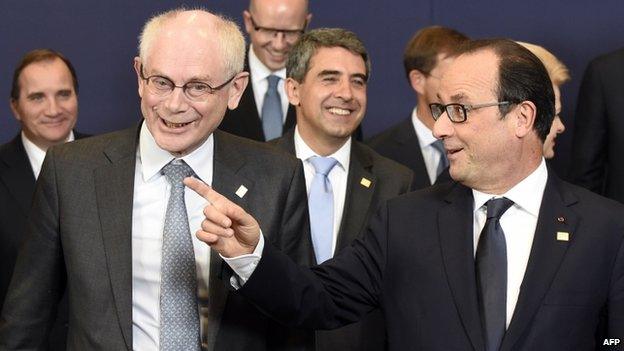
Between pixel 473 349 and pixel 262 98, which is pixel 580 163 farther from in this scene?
pixel 473 349

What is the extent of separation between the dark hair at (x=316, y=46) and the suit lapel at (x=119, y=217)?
148 cm

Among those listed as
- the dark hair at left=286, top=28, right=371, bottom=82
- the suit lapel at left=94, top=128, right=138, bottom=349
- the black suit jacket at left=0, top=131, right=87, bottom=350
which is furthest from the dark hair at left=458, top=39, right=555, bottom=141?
the black suit jacket at left=0, top=131, right=87, bottom=350

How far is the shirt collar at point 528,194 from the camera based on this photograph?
11.3 ft

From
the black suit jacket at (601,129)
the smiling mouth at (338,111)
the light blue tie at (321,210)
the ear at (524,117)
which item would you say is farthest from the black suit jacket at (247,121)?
the ear at (524,117)

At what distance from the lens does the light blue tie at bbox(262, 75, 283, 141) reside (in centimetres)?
553

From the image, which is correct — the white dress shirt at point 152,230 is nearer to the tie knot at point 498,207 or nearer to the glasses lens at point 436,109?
the glasses lens at point 436,109

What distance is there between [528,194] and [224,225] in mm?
910

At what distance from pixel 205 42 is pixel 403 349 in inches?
37.7

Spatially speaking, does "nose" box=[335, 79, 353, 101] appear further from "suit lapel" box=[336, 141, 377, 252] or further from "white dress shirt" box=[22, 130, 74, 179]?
"white dress shirt" box=[22, 130, 74, 179]

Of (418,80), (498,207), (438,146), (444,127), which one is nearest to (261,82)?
(418,80)

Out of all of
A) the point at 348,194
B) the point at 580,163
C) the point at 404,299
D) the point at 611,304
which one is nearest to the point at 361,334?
the point at 348,194

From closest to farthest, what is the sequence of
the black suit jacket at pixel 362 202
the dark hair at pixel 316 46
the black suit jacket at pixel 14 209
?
1. the black suit jacket at pixel 362 202
2. the dark hair at pixel 316 46
3. the black suit jacket at pixel 14 209

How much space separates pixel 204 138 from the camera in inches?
134

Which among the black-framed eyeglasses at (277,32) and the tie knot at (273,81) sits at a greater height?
the black-framed eyeglasses at (277,32)
